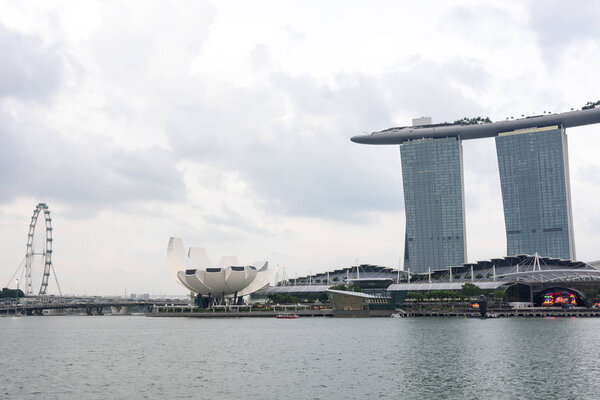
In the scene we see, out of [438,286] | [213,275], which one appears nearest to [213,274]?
[213,275]

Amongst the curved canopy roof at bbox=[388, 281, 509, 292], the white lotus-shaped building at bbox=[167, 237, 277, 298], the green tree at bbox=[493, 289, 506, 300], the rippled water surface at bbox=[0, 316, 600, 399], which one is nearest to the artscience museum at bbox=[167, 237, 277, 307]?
the white lotus-shaped building at bbox=[167, 237, 277, 298]

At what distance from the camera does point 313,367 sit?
5594 centimetres

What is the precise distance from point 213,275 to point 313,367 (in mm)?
123499

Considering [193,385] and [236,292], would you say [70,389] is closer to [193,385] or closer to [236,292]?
[193,385]

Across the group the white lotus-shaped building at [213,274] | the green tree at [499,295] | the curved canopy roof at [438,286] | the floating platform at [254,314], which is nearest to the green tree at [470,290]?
the green tree at [499,295]

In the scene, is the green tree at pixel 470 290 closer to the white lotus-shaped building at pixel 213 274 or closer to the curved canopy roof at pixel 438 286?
the curved canopy roof at pixel 438 286

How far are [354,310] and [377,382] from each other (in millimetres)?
114502

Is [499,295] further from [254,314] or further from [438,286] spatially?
[254,314]

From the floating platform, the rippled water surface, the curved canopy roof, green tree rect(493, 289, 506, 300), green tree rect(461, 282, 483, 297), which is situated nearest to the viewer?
the rippled water surface

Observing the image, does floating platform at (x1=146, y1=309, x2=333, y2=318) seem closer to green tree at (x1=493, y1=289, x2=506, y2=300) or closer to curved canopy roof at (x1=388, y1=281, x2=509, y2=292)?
curved canopy roof at (x1=388, y1=281, x2=509, y2=292)

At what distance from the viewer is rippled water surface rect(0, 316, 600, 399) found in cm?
4366

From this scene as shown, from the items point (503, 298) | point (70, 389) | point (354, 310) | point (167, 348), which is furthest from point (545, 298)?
point (70, 389)

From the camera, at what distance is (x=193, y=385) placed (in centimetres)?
4697

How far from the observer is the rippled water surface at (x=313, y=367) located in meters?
43.7
